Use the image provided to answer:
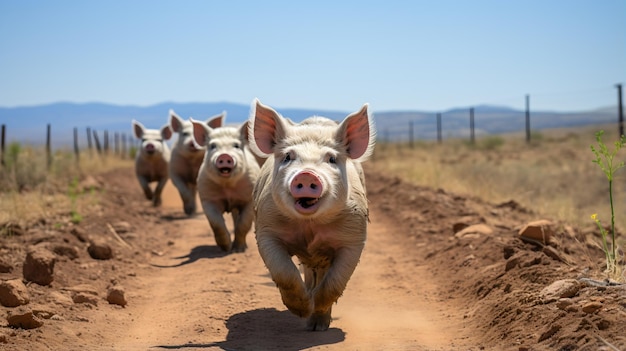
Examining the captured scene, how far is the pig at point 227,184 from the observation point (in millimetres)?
11391

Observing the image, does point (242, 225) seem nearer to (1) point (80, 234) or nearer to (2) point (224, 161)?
(2) point (224, 161)

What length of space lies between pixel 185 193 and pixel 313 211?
1048 cm

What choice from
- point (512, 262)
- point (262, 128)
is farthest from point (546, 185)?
point (262, 128)

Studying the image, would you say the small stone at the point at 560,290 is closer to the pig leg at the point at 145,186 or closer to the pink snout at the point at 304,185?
the pink snout at the point at 304,185

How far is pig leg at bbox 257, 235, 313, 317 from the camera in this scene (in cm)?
668

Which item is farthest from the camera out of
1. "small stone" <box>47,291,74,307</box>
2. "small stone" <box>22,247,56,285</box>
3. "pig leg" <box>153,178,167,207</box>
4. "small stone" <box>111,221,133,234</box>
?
"pig leg" <box>153,178,167,207</box>

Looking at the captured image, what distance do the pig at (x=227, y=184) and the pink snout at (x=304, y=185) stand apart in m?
5.39

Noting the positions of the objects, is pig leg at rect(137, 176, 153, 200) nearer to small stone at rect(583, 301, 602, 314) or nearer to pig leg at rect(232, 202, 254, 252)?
pig leg at rect(232, 202, 254, 252)

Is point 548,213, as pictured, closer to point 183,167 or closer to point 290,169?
point 183,167

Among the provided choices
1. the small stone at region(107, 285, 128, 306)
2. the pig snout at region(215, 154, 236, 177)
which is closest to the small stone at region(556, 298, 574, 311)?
the small stone at region(107, 285, 128, 306)

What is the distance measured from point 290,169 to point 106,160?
2950 cm

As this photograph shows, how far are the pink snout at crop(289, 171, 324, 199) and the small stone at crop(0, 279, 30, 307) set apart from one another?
320 centimetres

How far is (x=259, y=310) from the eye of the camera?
8.22 metres

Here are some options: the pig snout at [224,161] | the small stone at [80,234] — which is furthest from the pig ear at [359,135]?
the small stone at [80,234]
